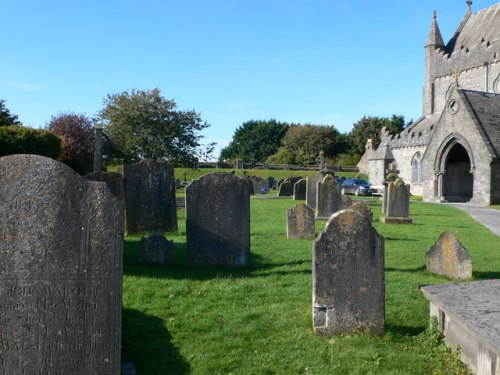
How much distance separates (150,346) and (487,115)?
27.2m

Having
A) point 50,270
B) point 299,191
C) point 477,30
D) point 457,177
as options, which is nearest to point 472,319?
point 50,270

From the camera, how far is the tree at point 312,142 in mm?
74775

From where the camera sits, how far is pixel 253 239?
1123 cm

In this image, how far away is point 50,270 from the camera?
3676mm

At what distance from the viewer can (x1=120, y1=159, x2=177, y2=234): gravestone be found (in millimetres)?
11516

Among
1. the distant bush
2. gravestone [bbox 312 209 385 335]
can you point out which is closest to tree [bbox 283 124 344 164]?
the distant bush

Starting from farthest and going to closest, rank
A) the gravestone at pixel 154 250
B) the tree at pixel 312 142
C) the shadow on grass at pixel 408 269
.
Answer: the tree at pixel 312 142, the gravestone at pixel 154 250, the shadow on grass at pixel 408 269

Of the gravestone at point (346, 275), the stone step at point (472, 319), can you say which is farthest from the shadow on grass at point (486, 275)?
the gravestone at point (346, 275)

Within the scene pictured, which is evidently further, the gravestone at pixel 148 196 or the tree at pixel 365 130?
the tree at pixel 365 130

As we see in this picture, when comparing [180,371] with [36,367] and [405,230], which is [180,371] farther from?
[405,230]

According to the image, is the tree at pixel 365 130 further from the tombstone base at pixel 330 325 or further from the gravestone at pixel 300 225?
the tombstone base at pixel 330 325

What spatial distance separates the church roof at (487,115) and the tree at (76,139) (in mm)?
23557

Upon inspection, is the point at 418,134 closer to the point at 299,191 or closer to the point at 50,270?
the point at 299,191

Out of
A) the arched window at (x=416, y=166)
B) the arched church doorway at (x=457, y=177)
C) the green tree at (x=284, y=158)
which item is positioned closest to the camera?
the arched church doorway at (x=457, y=177)
